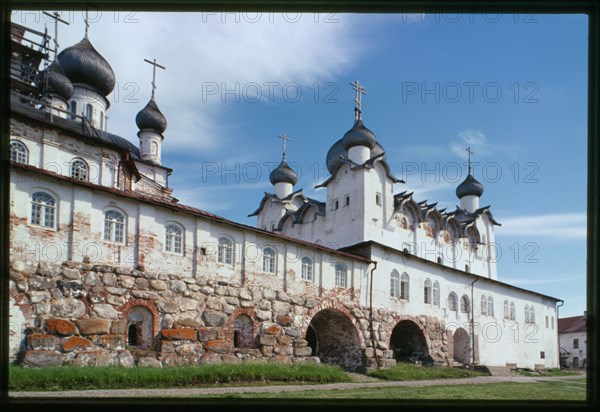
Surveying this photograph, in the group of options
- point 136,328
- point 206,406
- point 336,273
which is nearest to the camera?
point 206,406

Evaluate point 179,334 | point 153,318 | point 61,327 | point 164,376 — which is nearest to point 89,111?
point 153,318

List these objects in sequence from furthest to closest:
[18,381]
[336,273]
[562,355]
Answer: [562,355] → [336,273] → [18,381]

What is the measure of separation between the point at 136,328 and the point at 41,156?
28.3 ft

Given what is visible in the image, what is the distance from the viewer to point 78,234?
17453 millimetres

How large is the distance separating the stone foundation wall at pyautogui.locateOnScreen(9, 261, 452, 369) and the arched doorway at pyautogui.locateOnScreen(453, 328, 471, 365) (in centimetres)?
938

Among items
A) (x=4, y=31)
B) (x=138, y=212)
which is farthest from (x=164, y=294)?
(x=4, y=31)

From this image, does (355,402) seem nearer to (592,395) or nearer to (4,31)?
(592,395)

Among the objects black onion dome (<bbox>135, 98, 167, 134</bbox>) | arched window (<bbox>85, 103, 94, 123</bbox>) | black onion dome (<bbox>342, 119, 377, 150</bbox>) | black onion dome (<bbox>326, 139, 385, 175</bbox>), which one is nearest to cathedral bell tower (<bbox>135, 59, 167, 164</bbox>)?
black onion dome (<bbox>135, 98, 167, 134</bbox>)

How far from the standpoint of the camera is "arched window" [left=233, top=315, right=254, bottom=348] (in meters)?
21.4

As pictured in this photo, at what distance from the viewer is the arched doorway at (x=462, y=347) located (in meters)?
33.1

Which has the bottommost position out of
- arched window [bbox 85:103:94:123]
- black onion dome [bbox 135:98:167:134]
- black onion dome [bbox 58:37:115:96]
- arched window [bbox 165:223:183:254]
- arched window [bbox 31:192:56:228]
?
arched window [bbox 165:223:183:254]

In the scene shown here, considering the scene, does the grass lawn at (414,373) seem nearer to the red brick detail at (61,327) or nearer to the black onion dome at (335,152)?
the red brick detail at (61,327)

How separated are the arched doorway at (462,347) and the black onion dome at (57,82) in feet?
81.8

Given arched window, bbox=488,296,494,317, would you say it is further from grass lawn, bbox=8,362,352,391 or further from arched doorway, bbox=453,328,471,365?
grass lawn, bbox=8,362,352,391
